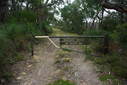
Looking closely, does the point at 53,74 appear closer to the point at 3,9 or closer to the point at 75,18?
the point at 3,9

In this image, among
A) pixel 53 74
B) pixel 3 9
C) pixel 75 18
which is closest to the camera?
pixel 53 74

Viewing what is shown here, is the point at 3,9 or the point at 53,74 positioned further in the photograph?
the point at 3,9

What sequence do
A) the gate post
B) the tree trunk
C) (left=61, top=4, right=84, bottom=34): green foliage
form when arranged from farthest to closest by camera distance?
(left=61, top=4, right=84, bottom=34): green foliage, the tree trunk, the gate post

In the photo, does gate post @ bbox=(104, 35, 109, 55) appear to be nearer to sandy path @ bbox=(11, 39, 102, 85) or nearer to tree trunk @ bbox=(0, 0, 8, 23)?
sandy path @ bbox=(11, 39, 102, 85)

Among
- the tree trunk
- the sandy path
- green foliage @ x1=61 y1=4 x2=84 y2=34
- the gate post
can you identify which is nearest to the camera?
the sandy path

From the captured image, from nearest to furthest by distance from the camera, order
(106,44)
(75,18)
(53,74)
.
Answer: (53,74)
(106,44)
(75,18)

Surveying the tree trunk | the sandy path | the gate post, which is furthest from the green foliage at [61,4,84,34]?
the sandy path

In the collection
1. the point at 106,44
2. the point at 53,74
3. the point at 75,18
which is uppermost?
the point at 75,18

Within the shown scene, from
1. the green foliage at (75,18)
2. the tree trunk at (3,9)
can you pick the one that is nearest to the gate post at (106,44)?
the tree trunk at (3,9)

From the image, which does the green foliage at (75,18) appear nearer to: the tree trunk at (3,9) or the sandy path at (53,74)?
the tree trunk at (3,9)

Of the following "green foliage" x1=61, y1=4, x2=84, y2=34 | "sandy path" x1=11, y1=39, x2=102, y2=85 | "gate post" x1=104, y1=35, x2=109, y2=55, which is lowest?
"sandy path" x1=11, y1=39, x2=102, y2=85

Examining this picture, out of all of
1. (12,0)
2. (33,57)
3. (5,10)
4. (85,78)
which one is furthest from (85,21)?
(85,78)

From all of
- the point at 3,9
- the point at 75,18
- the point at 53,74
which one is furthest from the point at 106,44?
the point at 75,18

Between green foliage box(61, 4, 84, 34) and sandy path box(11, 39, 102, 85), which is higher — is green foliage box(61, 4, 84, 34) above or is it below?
above
